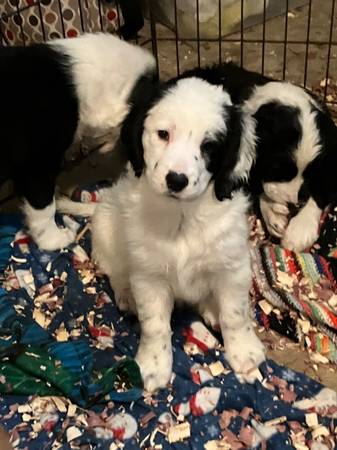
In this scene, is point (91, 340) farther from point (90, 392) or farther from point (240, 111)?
point (240, 111)

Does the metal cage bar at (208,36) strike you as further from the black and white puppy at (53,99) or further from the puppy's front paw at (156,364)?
the puppy's front paw at (156,364)

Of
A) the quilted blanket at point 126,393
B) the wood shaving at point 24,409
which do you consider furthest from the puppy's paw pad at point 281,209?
the wood shaving at point 24,409

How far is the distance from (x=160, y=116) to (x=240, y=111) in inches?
9.7

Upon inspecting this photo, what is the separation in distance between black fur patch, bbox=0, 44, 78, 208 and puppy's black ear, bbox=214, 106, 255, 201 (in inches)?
35.1

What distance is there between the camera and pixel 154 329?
2170 mm

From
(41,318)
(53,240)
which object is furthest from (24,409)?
(53,240)

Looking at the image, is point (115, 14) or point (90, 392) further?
point (115, 14)

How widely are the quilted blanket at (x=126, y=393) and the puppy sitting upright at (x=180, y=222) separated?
7 centimetres

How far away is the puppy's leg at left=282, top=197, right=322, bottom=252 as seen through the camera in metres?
2.68

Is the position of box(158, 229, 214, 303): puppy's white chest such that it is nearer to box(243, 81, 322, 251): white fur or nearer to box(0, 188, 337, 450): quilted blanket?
box(0, 188, 337, 450): quilted blanket

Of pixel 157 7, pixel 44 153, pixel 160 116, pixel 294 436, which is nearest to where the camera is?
pixel 160 116

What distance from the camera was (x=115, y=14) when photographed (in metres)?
3.86

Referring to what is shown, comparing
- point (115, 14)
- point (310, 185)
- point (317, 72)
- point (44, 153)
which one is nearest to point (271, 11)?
point (317, 72)

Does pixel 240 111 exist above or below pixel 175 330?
above
